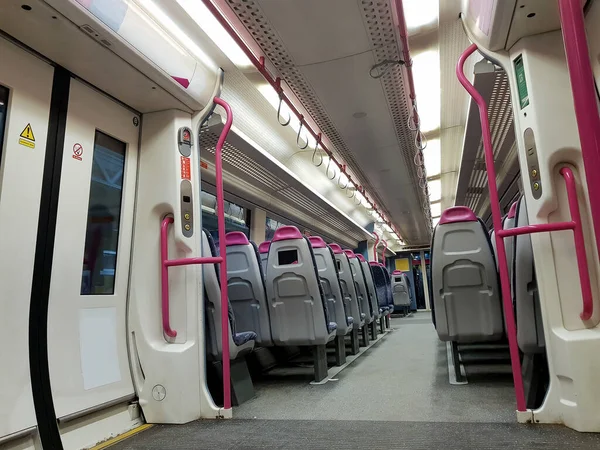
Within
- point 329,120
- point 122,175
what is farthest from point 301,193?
point 122,175

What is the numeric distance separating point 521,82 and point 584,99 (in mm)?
1726

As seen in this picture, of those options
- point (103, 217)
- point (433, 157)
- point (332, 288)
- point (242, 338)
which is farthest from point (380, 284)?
point (103, 217)

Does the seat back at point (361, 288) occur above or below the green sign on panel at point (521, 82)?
below

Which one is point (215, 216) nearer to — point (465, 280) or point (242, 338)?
point (242, 338)

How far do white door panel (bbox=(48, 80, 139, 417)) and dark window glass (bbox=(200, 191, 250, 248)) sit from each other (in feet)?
6.15

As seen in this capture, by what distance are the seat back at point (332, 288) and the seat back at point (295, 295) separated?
0.58m

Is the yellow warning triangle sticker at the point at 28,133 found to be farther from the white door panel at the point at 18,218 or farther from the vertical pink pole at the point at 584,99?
the vertical pink pole at the point at 584,99

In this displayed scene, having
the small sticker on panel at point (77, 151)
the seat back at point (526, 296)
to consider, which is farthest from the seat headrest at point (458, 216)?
the small sticker on panel at point (77, 151)

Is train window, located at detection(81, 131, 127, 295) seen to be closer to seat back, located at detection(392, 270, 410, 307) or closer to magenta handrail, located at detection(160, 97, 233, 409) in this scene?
magenta handrail, located at detection(160, 97, 233, 409)

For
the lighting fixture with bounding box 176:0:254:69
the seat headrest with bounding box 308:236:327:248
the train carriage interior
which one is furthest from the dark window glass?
the lighting fixture with bounding box 176:0:254:69

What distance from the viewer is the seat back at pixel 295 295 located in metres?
3.85

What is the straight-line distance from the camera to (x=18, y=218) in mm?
2152

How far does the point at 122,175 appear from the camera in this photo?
9.85 feet

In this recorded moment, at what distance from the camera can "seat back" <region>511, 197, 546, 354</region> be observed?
264 centimetres
